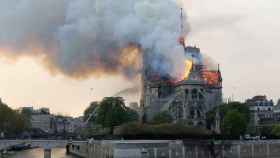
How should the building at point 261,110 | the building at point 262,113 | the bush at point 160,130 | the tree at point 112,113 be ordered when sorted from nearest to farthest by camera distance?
the bush at point 160,130 < the tree at point 112,113 < the building at point 262,113 < the building at point 261,110

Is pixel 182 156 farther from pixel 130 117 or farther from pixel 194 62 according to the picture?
pixel 194 62

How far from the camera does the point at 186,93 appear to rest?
120750 mm

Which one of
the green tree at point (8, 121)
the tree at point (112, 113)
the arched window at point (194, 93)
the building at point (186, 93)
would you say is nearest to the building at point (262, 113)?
the building at point (186, 93)

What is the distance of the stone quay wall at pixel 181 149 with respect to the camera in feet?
214

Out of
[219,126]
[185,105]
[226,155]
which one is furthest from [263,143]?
[185,105]

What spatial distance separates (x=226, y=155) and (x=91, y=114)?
65009 millimetres

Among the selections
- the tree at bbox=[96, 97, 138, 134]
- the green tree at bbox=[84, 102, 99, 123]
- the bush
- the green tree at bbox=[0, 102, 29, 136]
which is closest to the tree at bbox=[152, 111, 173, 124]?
the tree at bbox=[96, 97, 138, 134]

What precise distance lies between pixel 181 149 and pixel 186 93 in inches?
2121

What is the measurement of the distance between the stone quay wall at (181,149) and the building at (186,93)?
3644 cm

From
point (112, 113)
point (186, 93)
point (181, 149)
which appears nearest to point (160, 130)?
point (181, 149)

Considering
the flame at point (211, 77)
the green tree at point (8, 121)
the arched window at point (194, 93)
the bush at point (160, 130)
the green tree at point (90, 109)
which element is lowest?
the bush at point (160, 130)

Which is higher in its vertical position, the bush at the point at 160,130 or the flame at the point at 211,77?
the flame at the point at 211,77

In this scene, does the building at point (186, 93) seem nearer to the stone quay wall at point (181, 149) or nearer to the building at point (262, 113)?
the building at point (262, 113)

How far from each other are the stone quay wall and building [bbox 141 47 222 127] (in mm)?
36441
